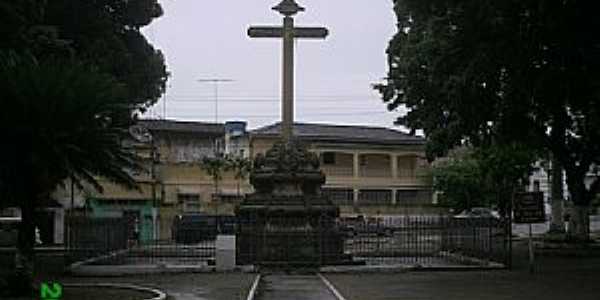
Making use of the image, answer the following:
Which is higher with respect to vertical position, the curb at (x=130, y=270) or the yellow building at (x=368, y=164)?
the yellow building at (x=368, y=164)

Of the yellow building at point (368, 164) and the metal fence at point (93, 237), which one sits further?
the yellow building at point (368, 164)

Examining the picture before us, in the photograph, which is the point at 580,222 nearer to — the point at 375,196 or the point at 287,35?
the point at 287,35

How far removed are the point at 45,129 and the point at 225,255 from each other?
11.0m

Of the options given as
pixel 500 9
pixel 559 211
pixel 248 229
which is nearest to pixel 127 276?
pixel 248 229

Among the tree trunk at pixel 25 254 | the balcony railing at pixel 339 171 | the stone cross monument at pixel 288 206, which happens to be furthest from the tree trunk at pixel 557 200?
the balcony railing at pixel 339 171

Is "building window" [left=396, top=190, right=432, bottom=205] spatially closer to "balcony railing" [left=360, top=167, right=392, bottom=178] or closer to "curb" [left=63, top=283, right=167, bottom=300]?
"balcony railing" [left=360, top=167, right=392, bottom=178]

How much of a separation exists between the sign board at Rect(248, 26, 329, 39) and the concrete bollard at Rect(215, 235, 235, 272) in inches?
313

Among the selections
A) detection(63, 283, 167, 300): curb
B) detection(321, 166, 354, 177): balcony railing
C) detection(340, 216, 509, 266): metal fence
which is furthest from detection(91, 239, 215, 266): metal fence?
detection(321, 166, 354, 177): balcony railing

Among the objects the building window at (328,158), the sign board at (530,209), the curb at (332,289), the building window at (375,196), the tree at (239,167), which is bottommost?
the curb at (332,289)

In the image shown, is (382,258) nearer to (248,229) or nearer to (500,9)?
(248,229)

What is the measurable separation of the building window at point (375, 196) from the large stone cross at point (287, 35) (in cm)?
5330

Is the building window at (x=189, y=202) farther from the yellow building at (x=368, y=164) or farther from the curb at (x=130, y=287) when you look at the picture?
the curb at (x=130, y=287)

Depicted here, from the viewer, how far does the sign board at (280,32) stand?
34062mm

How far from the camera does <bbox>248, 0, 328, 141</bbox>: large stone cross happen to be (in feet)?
111
